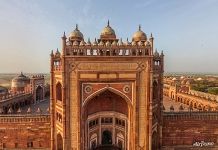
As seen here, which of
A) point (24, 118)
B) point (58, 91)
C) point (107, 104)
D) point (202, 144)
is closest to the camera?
point (58, 91)

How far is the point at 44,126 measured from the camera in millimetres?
17438

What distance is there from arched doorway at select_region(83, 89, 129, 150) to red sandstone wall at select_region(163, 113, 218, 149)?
3375mm

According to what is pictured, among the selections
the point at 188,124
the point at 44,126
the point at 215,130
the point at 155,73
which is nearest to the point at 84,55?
the point at 155,73

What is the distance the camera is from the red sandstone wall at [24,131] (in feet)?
56.8

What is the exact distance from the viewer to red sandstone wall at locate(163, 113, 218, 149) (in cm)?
1766

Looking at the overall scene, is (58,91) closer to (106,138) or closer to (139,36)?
(106,138)

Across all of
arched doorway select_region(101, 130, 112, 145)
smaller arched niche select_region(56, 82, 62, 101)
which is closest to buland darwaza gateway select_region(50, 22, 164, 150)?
smaller arched niche select_region(56, 82, 62, 101)

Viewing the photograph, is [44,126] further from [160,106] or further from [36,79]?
[36,79]

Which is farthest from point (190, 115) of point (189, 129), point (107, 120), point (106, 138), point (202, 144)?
point (106, 138)

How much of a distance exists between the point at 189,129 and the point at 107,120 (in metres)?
6.32

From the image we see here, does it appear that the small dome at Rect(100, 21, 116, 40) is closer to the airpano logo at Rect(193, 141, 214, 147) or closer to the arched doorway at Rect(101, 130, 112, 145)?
the arched doorway at Rect(101, 130, 112, 145)

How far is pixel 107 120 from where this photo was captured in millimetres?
17859

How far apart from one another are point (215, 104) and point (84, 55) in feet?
63.9

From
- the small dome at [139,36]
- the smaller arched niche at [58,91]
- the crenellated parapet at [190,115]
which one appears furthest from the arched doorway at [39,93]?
the crenellated parapet at [190,115]
